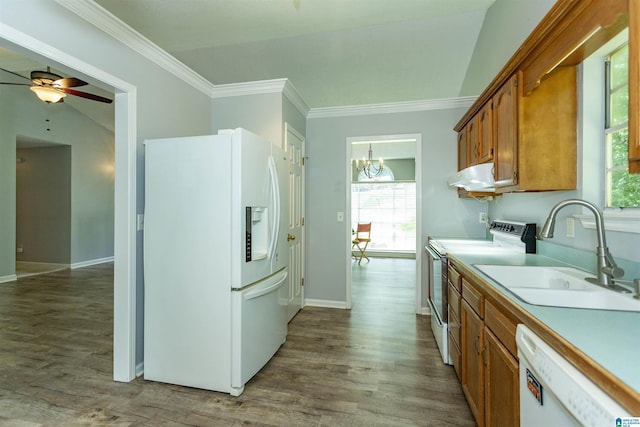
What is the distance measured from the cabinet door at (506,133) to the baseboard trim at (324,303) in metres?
2.30

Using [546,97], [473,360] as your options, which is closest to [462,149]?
[546,97]

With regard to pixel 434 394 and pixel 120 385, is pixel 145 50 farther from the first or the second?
pixel 434 394

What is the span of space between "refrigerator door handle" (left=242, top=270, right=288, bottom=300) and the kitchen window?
2.16m

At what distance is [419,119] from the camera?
11.6ft

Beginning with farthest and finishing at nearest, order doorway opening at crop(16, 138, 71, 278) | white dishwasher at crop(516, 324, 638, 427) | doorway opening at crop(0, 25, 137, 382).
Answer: doorway opening at crop(16, 138, 71, 278) < doorway opening at crop(0, 25, 137, 382) < white dishwasher at crop(516, 324, 638, 427)

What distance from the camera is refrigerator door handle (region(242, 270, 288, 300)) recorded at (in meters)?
2.00

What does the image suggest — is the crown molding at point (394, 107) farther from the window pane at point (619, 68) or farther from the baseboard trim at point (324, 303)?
the baseboard trim at point (324, 303)

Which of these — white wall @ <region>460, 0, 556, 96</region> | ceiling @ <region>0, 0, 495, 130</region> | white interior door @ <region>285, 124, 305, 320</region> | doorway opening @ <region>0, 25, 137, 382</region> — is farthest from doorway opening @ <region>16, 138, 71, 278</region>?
white wall @ <region>460, 0, 556, 96</region>

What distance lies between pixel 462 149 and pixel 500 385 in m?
2.51

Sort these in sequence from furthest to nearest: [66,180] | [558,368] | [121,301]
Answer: [66,180] < [121,301] < [558,368]

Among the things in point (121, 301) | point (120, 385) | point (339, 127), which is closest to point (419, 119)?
point (339, 127)

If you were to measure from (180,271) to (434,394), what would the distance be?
193cm

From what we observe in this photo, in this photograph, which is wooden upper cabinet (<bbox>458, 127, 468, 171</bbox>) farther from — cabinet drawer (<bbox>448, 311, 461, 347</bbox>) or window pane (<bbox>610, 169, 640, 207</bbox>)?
cabinet drawer (<bbox>448, 311, 461, 347</bbox>)

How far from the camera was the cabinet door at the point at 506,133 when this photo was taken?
1811mm
